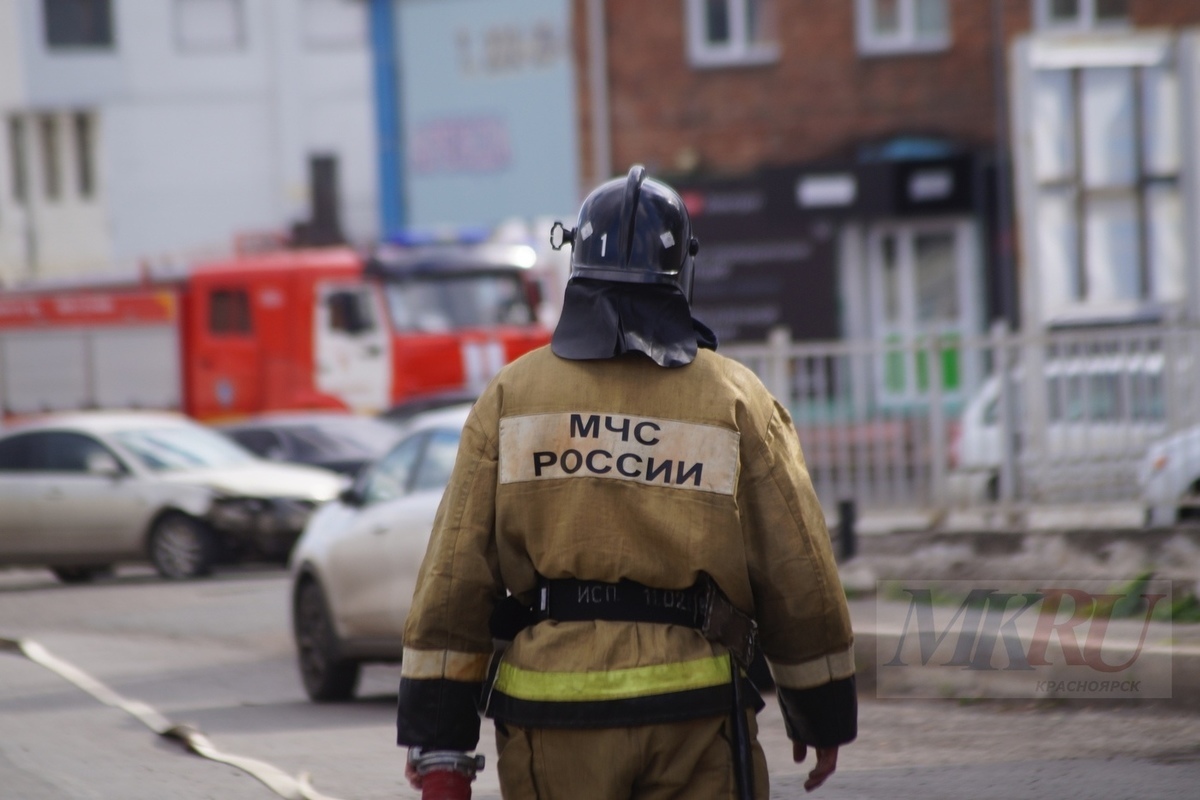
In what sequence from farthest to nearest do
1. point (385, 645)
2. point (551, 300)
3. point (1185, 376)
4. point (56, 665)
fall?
1. point (551, 300)
2. point (1185, 376)
3. point (56, 665)
4. point (385, 645)

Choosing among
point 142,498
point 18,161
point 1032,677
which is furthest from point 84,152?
point 1032,677

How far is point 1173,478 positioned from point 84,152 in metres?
36.2

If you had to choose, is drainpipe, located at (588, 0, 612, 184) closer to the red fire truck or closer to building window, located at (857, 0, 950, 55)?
building window, located at (857, 0, 950, 55)

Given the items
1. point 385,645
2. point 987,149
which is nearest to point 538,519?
point 385,645

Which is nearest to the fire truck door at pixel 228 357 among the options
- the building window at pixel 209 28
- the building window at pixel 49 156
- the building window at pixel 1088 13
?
the building window at pixel 1088 13

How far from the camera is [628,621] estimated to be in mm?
3113

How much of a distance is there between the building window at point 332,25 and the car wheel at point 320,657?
3532cm

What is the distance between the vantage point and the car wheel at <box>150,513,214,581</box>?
52.1 ft

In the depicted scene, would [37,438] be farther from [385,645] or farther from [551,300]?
[385,645]

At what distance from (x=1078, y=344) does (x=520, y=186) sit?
67.6 feet

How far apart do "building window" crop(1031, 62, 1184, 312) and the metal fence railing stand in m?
1.40

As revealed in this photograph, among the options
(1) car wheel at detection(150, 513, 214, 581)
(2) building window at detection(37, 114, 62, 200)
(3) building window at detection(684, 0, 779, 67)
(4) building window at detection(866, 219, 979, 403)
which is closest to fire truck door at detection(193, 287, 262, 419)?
(1) car wheel at detection(150, 513, 214, 581)

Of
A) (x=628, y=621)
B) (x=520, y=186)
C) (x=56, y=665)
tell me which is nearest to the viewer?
(x=628, y=621)

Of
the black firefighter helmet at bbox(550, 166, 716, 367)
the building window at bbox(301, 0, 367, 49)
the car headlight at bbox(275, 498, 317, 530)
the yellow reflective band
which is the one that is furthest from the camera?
the building window at bbox(301, 0, 367, 49)
